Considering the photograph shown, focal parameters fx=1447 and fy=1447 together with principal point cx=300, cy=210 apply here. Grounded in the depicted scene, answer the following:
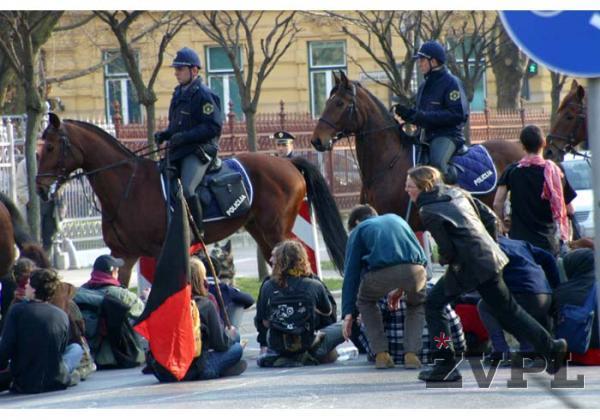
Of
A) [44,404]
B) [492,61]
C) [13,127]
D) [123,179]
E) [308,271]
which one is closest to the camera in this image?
[44,404]

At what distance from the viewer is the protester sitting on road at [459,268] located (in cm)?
1007

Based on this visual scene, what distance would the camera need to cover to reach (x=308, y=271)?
11.9 meters

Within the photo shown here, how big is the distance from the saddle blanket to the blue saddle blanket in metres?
2.13

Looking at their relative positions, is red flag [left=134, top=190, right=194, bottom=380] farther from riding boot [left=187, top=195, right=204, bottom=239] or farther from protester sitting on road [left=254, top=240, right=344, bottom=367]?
riding boot [left=187, top=195, right=204, bottom=239]

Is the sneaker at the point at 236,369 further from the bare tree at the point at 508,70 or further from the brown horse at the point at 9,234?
the bare tree at the point at 508,70

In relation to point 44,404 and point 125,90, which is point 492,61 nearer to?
point 125,90

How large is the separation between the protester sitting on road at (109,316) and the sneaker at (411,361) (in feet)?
8.15

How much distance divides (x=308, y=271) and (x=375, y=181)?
8.98 feet

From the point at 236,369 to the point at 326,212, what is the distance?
12.5ft

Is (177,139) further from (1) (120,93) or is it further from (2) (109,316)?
(1) (120,93)

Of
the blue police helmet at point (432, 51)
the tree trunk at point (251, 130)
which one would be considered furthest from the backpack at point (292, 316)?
the tree trunk at point (251, 130)

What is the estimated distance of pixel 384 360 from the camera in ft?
37.3

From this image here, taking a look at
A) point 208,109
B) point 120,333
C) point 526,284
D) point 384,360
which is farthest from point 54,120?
point 526,284

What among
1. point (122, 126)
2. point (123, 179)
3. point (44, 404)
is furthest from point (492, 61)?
point (44, 404)
